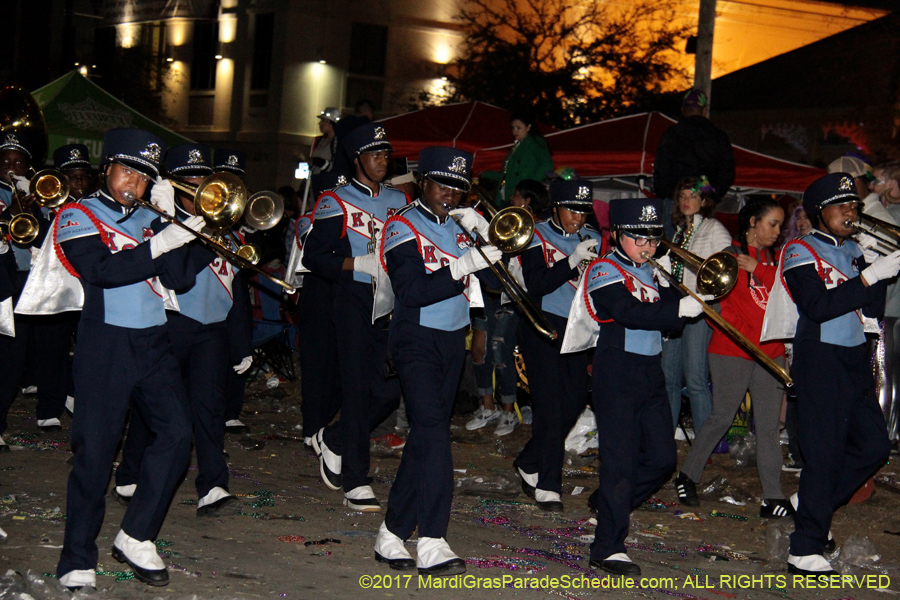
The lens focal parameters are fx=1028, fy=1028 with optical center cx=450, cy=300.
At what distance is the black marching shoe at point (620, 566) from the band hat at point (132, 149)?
10.5 ft

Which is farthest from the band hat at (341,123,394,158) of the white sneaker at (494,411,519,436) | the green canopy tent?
the green canopy tent

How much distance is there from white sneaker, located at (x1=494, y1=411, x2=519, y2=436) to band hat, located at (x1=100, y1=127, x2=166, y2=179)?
5.56m

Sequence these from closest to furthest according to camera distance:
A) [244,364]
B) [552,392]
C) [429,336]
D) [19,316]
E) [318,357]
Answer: [429,336]
[552,392]
[244,364]
[318,357]
[19,316]

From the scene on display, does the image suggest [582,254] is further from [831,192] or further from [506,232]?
[831,192]

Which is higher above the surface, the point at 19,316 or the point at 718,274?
the point at 718,274

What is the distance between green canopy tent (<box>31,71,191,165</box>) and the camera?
51.2ft

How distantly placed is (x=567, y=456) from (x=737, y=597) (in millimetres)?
3766

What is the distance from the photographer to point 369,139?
704 cm

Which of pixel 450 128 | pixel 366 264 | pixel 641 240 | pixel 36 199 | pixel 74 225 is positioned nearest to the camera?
pixel 74 225

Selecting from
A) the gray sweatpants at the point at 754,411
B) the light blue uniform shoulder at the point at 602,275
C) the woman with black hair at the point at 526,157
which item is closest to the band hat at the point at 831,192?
the light blue uniform shoulder at the point at 602,275

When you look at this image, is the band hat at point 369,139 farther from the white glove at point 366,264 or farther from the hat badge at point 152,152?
the hat badge at point 152,152

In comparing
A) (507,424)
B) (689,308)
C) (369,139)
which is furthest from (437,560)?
(507,424)

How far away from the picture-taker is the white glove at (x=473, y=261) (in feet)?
18.1

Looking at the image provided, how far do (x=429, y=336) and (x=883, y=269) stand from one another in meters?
2.56
